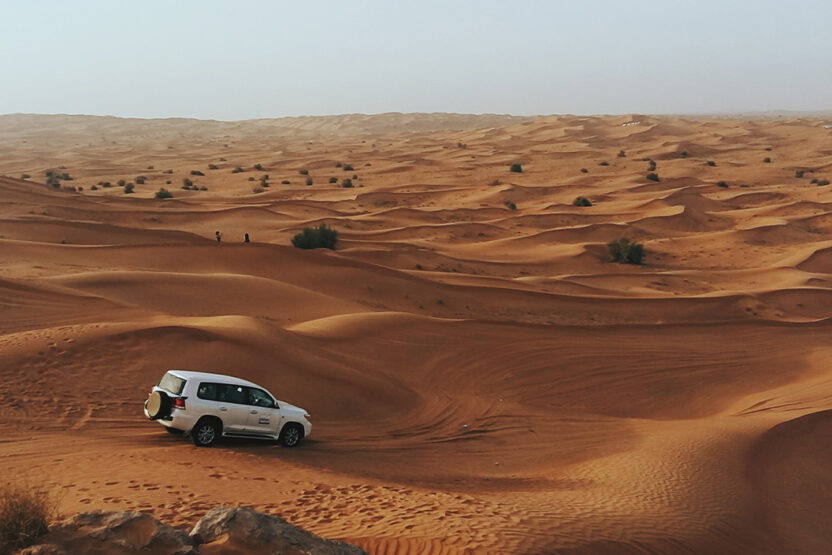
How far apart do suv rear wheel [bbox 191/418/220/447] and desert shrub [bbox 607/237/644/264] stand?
23.0 metres

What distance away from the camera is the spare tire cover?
11.1 meters

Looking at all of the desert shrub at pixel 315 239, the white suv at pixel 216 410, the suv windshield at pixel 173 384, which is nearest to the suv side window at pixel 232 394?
the white suv at pixel 216 410

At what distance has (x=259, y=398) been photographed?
463 inches

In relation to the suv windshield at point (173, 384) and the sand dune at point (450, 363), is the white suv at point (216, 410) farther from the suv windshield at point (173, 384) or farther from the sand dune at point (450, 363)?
the sand dune at point (450, 363)

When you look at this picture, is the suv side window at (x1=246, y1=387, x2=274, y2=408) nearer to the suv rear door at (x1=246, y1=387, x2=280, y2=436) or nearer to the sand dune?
the suv rear door at (x1=246, y1=387, x2=280, y2=436)

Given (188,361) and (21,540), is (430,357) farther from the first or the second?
(21,540)

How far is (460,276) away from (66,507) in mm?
18732

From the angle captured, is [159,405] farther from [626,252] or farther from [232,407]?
[626,252]

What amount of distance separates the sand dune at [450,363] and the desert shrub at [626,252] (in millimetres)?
733

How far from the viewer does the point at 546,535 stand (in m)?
8.16

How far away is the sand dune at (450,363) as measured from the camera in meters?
9.28

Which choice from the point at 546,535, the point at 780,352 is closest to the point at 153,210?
the point at 780,352

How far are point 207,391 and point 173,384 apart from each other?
1.62 ft

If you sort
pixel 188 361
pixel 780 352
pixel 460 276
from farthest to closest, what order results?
pixel 460 276, pixel 780 352, pixel 188 361
